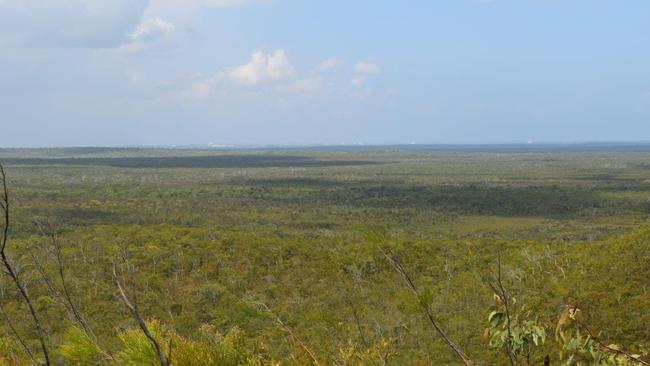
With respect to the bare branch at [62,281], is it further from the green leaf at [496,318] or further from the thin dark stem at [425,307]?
the green leaf at [496,318]

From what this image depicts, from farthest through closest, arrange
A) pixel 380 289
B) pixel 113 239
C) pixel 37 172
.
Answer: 1. pixel 37 172
2. pixel 113 239
3. pixel 380 289

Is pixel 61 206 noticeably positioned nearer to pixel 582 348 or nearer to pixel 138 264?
pixel 138 264

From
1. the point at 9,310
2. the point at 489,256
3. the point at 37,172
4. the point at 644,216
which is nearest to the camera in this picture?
the point at 9,310

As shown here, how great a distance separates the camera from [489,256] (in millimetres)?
32688

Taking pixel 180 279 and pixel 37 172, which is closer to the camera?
pixel 180 279

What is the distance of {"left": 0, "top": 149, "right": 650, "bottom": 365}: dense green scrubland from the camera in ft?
13.7

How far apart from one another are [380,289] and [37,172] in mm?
132839

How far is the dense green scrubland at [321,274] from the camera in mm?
4180

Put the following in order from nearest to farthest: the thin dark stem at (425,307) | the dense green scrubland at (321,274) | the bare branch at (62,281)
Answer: the thin dark stem at (425,307)
the bare branch at (62,281)
the dense green scrubland at (321,274)

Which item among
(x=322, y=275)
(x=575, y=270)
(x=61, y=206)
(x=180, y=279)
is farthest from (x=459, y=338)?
(x=61, y=206)

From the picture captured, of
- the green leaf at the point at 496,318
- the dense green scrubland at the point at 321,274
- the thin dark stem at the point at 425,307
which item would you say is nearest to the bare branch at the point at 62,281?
the dense green scrubland at the point at 321,274

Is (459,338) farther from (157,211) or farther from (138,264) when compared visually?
(157,211)

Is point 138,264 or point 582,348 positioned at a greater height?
point 582,348

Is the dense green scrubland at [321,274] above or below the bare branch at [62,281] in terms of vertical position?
below
